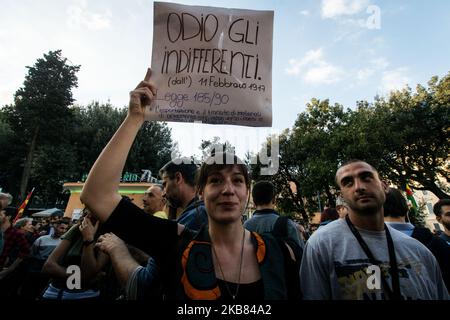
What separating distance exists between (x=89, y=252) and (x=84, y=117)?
108 ft

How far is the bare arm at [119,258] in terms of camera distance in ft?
5.74

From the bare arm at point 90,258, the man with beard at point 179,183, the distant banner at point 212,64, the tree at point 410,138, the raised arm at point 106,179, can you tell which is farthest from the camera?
the tree at point 410,138

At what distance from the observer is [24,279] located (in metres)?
5.92

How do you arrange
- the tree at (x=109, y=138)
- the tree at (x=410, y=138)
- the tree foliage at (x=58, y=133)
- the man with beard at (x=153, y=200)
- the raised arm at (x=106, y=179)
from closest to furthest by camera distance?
the raised arm at (x=106, y=179)
the man with beard at (x=153, y=200)
the tree at (x=410, y=138)
the tree at (x=109, y=138)
the tree foliage at (x=58, y=133)

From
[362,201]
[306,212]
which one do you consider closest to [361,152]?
[306,212]

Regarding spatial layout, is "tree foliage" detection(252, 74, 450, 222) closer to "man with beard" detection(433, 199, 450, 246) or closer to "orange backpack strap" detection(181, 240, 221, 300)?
"man with beard" detection(433, 199, 450, 246)

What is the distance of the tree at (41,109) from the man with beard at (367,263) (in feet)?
110

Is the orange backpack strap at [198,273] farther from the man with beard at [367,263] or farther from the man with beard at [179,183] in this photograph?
the man with beard at [179,183]

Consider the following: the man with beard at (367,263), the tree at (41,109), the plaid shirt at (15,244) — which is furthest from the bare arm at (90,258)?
the tree at (41,109)

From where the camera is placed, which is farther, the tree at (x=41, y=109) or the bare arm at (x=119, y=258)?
the tree at (x=41, y=109)

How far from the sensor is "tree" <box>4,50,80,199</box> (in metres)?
29.6
